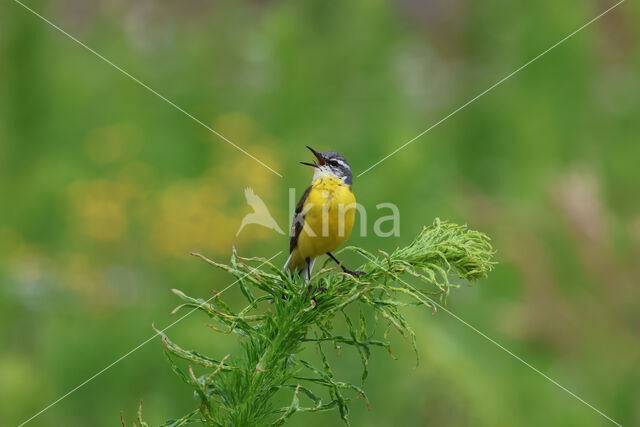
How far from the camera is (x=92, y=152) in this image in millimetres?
4043

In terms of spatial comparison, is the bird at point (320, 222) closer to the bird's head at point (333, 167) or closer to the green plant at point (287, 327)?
the bird's head at point (333, 167)

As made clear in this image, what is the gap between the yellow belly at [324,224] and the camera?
1921 mm

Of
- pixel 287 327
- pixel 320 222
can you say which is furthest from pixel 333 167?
pixel 287 327

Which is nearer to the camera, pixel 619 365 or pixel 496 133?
pixel 619 365

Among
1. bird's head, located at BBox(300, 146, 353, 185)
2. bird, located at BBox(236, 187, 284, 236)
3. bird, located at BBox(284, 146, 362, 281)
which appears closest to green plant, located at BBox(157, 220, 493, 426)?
bird, located at BBox(236, 187, 284, 236)

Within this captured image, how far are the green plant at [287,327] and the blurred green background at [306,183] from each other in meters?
1.67

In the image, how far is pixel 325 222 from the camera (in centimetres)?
195

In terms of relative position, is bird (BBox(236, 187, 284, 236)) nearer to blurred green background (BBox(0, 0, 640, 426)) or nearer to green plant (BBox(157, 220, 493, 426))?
blurred green background (BBox(0, 0, 640, 426))

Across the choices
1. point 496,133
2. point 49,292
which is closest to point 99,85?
point 49,292

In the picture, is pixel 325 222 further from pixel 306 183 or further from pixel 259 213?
pixel 306 183

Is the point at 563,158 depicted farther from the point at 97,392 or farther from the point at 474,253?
the point at 474,253

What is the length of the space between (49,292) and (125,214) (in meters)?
0.49

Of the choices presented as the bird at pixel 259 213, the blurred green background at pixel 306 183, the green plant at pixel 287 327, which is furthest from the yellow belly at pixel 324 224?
the green plant at pixel 287 327

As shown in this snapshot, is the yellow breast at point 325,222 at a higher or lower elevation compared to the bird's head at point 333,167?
lower
